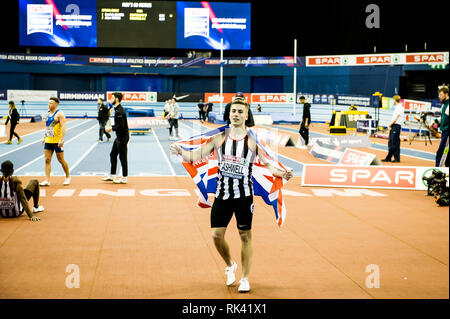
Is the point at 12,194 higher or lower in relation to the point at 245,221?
lower

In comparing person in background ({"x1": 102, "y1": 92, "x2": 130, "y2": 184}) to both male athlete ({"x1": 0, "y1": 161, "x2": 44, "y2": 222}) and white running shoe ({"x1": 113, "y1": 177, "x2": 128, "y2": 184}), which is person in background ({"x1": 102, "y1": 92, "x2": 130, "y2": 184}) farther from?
male athlete ({"x1": 0, "y1": 161, "x2": 44, "y2": 222})

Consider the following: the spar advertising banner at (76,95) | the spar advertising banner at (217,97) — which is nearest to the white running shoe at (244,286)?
the spar advertising banner at (217,97)

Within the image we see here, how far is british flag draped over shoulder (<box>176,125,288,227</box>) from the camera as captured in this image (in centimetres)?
567

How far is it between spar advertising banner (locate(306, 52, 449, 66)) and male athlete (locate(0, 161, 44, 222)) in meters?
36.9

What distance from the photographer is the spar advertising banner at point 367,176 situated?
12.4 meters

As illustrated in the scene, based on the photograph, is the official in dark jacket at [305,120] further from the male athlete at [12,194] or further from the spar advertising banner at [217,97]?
the spar advertising banner at [217,97]

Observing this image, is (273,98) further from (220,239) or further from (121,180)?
(220,239)

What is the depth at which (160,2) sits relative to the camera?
46.0 metres

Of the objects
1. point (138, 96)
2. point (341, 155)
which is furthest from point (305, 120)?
point (138, 96)

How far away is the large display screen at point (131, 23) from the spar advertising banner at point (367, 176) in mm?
36174

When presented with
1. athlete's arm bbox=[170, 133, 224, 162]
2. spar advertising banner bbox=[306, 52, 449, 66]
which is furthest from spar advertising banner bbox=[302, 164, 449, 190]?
spar advertising banner bbox=[306, 52, 449, 66]

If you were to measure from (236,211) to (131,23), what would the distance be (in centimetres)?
4329

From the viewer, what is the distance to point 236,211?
539 centimetres
